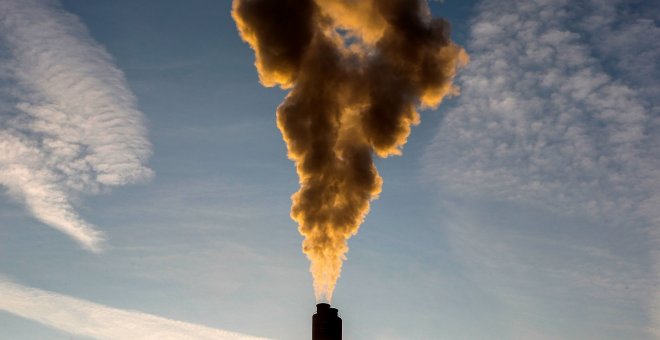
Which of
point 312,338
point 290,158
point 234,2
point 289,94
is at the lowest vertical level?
point 312,338

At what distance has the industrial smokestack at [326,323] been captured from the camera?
82.7 feet

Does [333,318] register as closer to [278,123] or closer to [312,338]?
[312,338]

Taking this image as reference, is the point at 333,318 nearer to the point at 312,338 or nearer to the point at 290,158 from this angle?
the point at 312,338

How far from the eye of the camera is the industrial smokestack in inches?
992

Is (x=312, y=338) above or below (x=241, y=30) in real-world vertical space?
below

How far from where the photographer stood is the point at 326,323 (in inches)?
996

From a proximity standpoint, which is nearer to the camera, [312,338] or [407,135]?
[312,338]

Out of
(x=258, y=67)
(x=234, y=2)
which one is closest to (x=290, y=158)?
(x=258, y=67)

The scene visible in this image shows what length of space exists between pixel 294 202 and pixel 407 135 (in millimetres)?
5173

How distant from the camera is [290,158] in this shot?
93.9ft

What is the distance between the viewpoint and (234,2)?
28422 millimetres

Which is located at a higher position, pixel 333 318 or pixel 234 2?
pixel 234 2

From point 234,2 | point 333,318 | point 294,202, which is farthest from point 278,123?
point 333,318

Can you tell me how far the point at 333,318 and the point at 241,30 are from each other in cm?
1160
